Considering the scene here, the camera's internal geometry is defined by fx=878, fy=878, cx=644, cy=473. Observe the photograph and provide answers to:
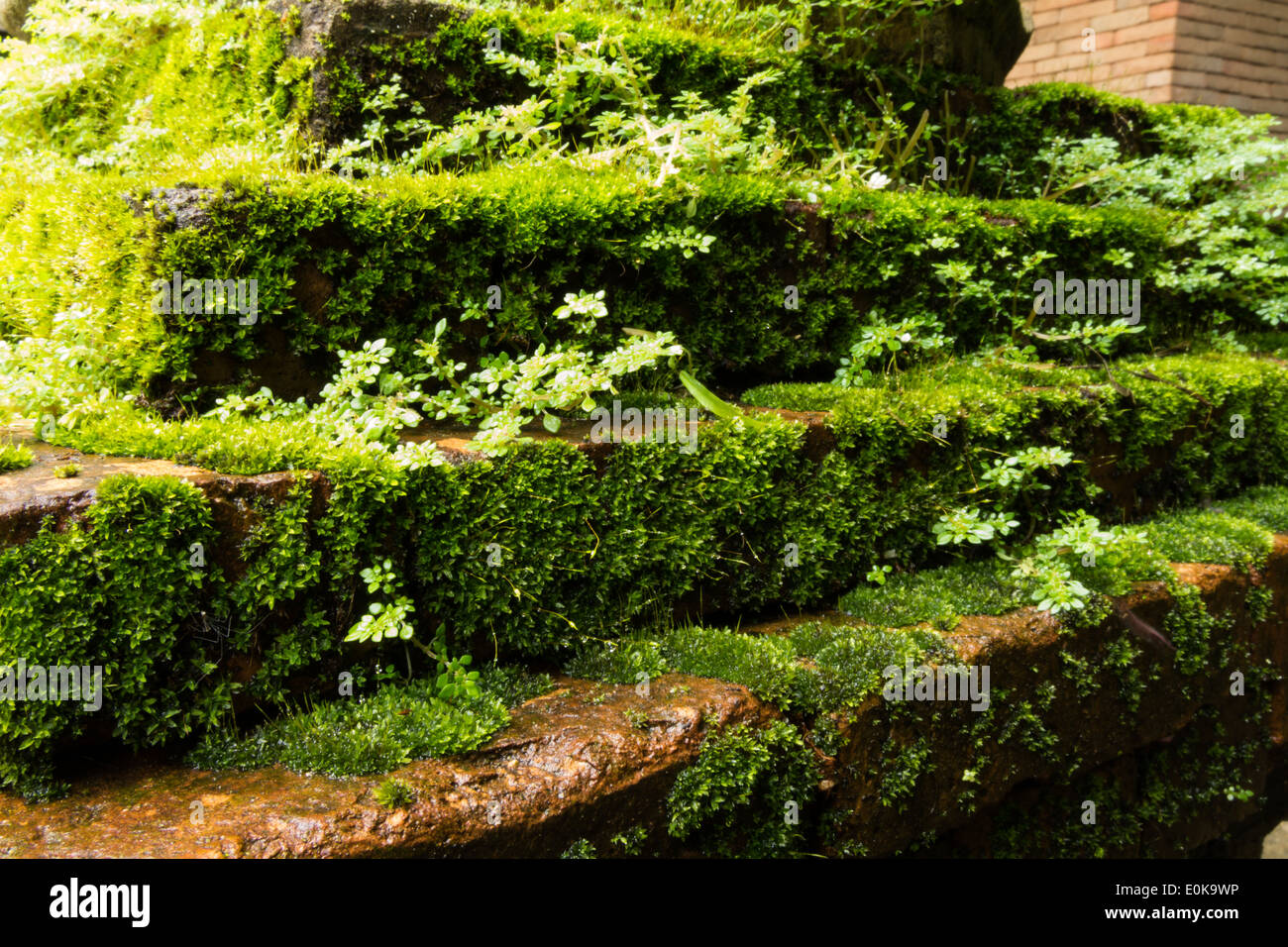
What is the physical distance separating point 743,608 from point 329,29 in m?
3.67

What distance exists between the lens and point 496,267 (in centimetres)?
393

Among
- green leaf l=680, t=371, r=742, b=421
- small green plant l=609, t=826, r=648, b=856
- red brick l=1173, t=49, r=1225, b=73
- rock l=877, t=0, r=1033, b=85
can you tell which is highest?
red brick l=1173, t=49, r=1225, b=73

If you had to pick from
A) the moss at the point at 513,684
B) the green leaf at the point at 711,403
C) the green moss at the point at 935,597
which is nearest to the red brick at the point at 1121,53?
the green moss at the point at 935,597

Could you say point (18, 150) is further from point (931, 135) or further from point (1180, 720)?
point (1180, 720)

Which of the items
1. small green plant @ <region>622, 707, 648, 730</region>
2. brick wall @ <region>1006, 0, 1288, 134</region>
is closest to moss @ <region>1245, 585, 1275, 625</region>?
small green plant @ <region>622, 707, 648, 730</region>

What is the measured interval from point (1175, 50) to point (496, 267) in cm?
976

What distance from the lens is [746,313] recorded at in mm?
4566

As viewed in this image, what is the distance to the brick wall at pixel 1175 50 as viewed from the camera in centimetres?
1002

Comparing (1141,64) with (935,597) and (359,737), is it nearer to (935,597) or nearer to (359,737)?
(935,597)

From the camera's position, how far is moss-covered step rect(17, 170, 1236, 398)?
11.1 feet

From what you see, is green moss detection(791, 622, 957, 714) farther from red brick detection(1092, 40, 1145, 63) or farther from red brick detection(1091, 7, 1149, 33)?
red brick detection(1091, 7, 1149, 33)

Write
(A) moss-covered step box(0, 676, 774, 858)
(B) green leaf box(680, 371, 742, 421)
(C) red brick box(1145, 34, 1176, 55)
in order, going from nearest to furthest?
(A) moss-covered step box(0, 676, 774, 858) → (B) green leaf box(680, 371, 742, 421) → (C) red brick box(1145, 34, 1176, 55)

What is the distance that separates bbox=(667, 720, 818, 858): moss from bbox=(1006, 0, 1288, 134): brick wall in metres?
10.00

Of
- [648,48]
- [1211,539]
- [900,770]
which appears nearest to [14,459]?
[900,770]
